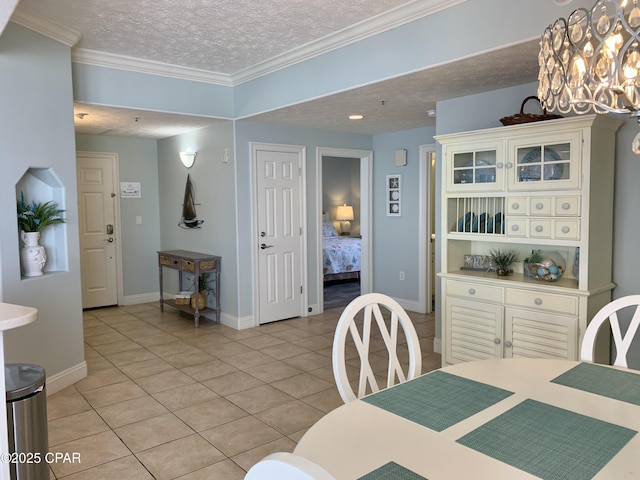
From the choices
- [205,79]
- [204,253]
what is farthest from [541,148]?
[204,253]

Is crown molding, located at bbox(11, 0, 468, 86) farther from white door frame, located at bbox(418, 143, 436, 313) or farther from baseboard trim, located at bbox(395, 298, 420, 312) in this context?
baseboard trim, located at bbox(395, 298, 420, 312)

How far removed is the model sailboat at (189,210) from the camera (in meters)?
5.97

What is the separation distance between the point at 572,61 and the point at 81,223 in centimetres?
601

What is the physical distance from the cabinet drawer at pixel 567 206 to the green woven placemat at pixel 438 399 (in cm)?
171

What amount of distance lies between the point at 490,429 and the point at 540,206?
2.13 meters

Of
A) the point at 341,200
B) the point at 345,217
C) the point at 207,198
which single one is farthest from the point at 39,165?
the point at 341,200

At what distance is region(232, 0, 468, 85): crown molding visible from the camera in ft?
10.2

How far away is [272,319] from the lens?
559 centimetres

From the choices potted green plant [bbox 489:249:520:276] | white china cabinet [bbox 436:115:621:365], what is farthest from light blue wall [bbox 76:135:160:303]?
potted green plant [bbox 489:249:520:276]

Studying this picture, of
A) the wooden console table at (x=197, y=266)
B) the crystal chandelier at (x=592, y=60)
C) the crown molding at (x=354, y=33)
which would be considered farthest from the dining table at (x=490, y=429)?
the wooden console table at (x=197, y=266)

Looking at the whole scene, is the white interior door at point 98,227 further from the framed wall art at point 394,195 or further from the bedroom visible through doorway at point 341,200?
the framed wall art at point 394,195

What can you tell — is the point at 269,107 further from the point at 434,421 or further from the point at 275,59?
the point at 434,421

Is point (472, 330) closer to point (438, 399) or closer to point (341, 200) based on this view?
point (438, 399)

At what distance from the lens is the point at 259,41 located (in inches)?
151
